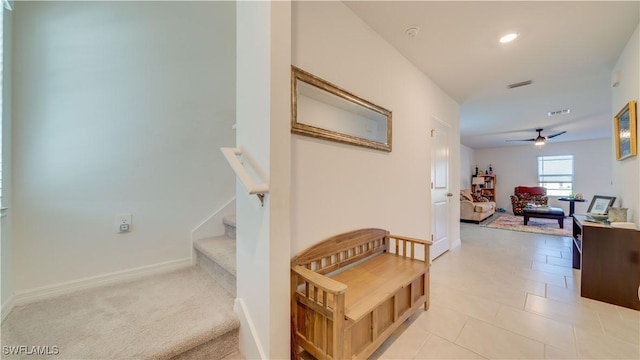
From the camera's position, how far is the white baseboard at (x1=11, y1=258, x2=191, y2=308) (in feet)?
4.81

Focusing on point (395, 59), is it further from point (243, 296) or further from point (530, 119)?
point (530, 119)

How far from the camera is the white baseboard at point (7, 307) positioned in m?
1.28

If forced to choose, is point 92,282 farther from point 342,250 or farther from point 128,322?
point 342,250

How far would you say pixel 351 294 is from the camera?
1443 mm

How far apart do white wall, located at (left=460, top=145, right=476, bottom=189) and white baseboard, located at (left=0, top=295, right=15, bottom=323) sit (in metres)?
9.74

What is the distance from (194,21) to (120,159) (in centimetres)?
133

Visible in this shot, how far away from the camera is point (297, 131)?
146 cm

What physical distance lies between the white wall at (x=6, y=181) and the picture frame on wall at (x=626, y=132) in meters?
4.75

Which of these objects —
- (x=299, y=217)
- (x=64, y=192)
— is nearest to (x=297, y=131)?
(x=299, y=217)

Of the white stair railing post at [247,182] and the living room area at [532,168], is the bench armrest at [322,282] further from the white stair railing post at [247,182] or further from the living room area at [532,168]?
the living room area at [532,168]

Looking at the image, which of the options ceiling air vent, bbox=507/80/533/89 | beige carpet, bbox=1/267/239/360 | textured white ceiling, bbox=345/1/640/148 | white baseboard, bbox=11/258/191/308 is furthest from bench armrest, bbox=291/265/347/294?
ceiling air vent, bbox=507/80/533/89

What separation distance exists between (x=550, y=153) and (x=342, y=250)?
32.8 feet

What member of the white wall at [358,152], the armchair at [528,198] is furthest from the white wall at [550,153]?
the white wall at [358,152]

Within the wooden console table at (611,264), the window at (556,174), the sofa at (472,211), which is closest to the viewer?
the wooden console table at (611,264)
